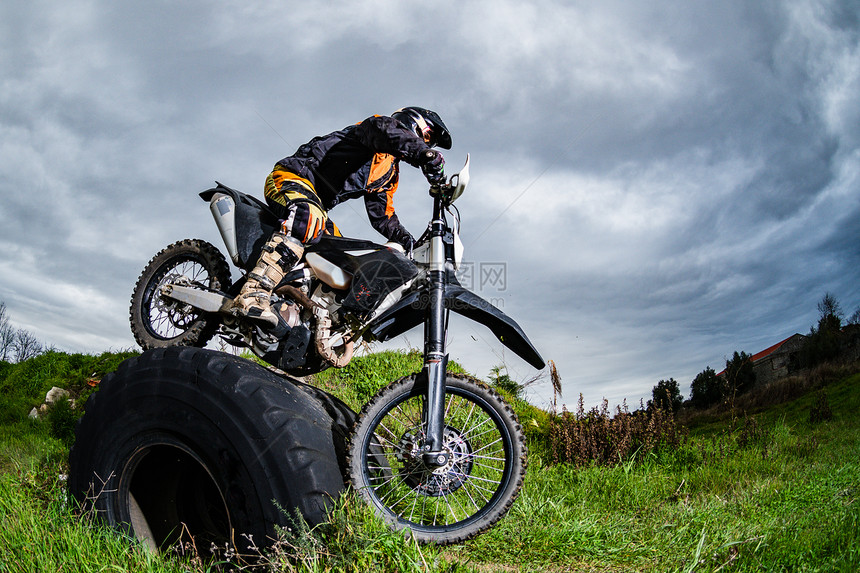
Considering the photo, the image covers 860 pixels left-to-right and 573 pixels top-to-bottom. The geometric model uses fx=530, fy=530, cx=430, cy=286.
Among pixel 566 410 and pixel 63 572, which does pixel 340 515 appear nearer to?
pixel 63 572

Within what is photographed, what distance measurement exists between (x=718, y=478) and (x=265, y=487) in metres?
4.22

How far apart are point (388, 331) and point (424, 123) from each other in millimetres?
1614

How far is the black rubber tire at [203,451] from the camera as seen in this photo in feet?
7.33

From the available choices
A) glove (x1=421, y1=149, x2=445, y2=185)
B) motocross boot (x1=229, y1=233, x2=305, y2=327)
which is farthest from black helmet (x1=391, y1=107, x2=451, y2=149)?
motocross boot (x1=229, y1=233, x2=305, y2=327)

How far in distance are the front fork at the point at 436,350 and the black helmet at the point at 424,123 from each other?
813 mm

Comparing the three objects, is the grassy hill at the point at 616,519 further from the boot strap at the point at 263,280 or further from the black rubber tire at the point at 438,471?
the boot strap at the point at 263,280

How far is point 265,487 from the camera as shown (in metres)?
2.22

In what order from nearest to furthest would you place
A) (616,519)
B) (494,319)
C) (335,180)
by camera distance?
(494,319)
(616,519)
(335,180)

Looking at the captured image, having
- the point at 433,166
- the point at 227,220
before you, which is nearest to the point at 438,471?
the point at 433,166

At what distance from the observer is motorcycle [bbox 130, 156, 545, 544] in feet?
9.17

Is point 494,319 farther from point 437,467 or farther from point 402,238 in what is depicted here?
point 402,238

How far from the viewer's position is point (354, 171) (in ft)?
14.4

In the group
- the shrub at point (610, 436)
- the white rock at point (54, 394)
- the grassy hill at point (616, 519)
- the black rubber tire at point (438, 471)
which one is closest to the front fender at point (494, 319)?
the black rubber tire at point (438, 471)

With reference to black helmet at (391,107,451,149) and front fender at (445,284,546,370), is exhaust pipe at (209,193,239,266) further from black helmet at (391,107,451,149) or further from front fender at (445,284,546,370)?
front fender at (445,284,546,370)
